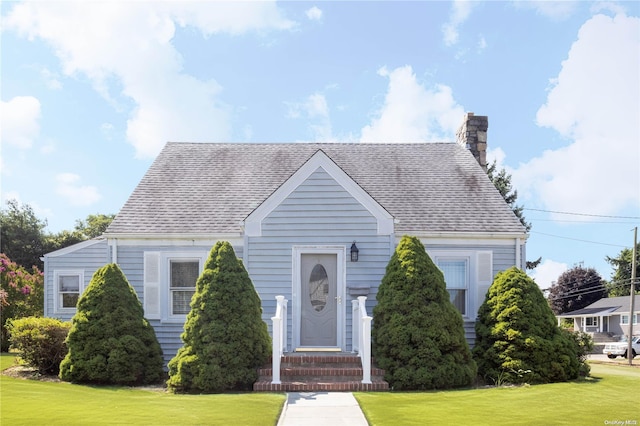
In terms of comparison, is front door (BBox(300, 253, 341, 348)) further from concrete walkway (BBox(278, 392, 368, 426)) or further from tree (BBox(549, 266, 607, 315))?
tree (BBox(549, 266, 607, 315))

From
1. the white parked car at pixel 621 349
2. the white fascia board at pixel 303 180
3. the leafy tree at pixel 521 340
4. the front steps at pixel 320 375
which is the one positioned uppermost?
the white fascia board at pixel 303 180

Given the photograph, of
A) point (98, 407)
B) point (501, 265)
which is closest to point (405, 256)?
point (501, 265)

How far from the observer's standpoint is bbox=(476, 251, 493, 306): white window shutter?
14727mm

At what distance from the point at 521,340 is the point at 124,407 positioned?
26.3ft

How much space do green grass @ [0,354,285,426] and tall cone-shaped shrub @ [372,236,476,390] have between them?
2684 mm

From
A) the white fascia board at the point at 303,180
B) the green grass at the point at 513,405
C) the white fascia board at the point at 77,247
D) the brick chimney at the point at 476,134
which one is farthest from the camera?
the white fascia board at the point at 77,247

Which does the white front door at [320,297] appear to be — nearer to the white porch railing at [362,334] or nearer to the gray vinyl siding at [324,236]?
the gray vinyl siding at [324,236]

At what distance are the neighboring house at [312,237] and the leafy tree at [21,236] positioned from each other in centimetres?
2906

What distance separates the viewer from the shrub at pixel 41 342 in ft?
43.6

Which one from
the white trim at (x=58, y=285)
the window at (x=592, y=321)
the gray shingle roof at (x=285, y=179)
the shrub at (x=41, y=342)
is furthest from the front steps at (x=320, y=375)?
the window at (x=592, y=321)

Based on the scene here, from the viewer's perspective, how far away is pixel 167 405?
32.2ft

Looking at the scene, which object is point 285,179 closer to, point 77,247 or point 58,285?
point 77,247

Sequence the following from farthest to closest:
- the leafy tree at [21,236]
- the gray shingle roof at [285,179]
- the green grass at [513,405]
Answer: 1. the leafy tree at [21,236]
2. the gray shingle roof at [285,179]
3. the green grass at [513,405]

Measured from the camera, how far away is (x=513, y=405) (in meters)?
9.94
